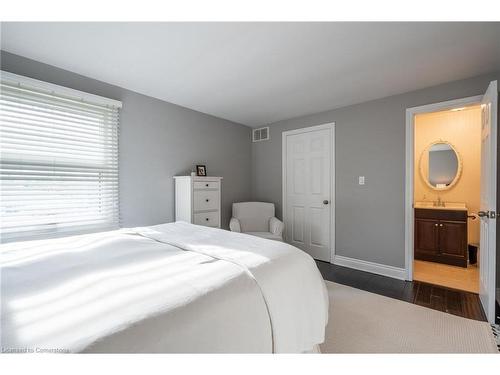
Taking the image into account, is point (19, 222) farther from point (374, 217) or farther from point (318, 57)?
point (374, 217)

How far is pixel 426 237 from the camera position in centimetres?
342

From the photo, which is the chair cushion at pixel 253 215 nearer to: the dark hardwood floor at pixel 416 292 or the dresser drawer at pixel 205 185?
the dresser drawer at pixel 205 185

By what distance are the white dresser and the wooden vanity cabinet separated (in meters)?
2.99

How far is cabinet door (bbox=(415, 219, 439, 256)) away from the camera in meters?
3.35

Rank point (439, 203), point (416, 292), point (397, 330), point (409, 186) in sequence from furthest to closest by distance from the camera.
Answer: point (439, 203)
point (409, 186)
point (416, 292)
point (397, 330)

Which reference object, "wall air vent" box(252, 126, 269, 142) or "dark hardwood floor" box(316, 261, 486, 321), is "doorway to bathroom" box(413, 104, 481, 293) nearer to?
"dark hardwood floor" box(316, 261, 486, 321)

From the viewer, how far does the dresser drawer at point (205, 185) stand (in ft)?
9.50

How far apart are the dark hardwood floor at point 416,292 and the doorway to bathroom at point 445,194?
0.70 feet

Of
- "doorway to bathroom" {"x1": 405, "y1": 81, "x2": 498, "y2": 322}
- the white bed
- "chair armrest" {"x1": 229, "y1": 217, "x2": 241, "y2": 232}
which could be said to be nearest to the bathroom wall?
"doorway to bathroom" {"x1": 405, "y1": 81, "x2": 498, "y2": 322}

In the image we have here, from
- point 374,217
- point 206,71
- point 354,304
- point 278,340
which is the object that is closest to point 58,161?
point 206,71

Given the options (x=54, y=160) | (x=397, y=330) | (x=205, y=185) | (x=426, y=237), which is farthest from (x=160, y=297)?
(x=426, y=237)

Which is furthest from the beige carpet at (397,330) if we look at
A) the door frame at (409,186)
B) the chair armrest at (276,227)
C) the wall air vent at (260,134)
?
the wall air vent at (260,134)

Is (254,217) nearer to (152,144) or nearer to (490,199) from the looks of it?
(152,144)

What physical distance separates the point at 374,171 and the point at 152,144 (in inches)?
112
